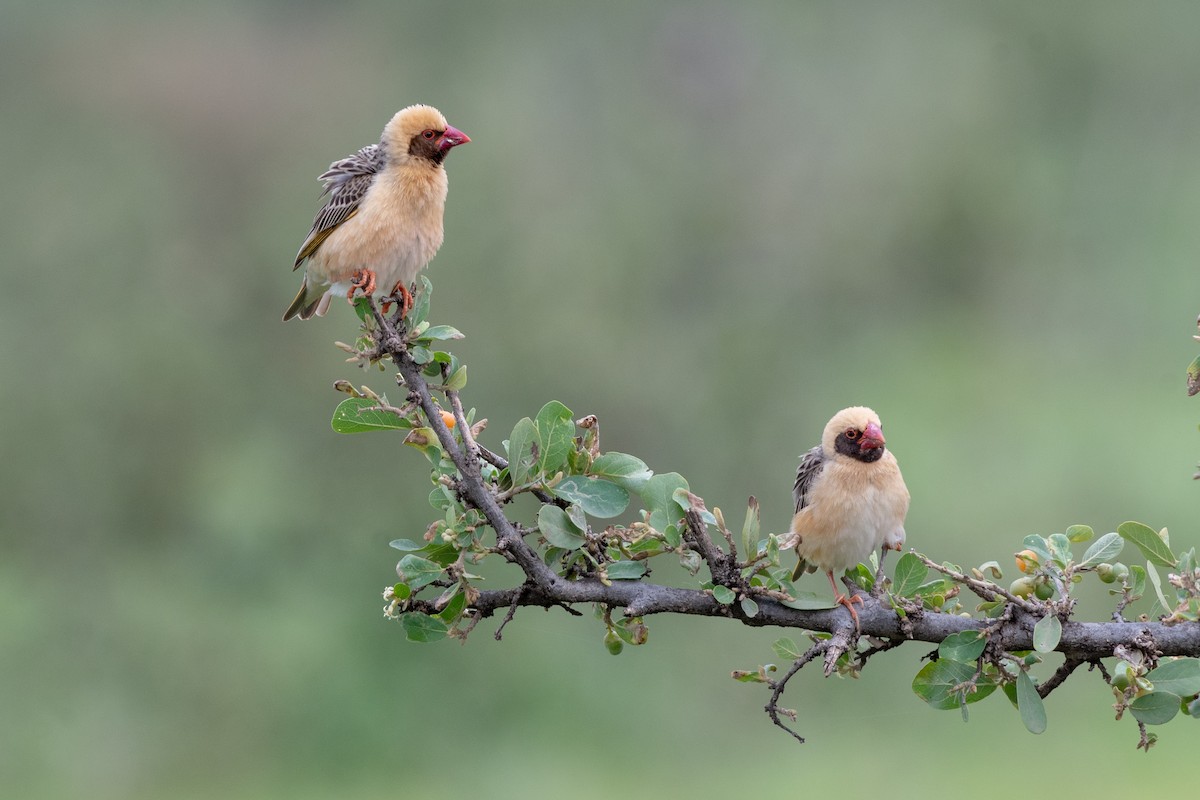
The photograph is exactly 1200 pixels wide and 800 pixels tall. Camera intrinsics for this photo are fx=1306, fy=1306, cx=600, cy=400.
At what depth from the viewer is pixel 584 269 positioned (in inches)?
290

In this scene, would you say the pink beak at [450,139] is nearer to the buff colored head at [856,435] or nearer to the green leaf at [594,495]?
the buff colored head at [856,435]

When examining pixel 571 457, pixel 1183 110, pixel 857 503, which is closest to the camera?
pixel 571 457

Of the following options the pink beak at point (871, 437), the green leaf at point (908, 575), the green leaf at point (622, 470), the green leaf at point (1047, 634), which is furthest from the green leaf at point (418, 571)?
the pink beak at point (871, 437)

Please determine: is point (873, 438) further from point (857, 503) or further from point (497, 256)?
point (497, 256)

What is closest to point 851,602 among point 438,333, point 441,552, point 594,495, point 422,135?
point 594,495

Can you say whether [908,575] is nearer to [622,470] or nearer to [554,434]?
[622,470]

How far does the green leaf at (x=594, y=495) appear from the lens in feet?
7.00

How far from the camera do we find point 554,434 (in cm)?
216

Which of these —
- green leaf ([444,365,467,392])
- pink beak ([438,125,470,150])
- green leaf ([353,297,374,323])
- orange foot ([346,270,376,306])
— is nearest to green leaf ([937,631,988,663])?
green leaf ([444,365,467,392])

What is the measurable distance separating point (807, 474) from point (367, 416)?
3.84 feet

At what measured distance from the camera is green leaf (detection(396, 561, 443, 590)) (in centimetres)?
217

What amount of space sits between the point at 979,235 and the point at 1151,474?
191cm

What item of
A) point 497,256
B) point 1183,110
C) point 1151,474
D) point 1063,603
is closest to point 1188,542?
point 1151,474

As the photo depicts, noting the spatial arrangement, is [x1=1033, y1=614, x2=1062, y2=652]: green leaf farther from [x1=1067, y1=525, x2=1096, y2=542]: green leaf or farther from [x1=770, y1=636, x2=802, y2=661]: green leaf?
[x1=770, y1=636, x2=802, y2=661]: green leaf
